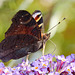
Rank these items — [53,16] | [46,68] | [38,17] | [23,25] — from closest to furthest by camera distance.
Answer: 1. [46,68]
2. [23,25]
3. [38,17]
4. [53,16]

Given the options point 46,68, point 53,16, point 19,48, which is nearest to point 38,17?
point 19,48

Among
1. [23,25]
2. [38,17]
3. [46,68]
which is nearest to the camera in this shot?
[46,68]

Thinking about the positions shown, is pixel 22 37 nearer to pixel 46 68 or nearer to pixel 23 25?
pixel 23 25

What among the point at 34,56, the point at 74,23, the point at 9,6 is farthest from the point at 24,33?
the point at 74,23

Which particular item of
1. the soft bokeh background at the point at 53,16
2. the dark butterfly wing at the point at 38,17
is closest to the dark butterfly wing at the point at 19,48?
the dark butterfly wing at the point at 38,17

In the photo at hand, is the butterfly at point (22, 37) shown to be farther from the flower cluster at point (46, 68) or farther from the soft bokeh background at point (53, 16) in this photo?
the soft bokeh background at point (53, 16)

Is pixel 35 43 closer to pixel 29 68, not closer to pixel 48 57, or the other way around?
pixel 48 57

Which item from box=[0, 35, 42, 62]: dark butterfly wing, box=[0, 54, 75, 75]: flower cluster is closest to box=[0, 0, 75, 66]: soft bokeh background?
box=[0, 35, 42, 62]: dark butterfly wing

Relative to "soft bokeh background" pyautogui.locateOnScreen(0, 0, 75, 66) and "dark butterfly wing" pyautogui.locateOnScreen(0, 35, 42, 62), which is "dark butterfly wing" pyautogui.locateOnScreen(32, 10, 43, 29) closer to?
"dark butterfly wing" pyautogui.locateOnScreen(0, 35, 42, 62)
